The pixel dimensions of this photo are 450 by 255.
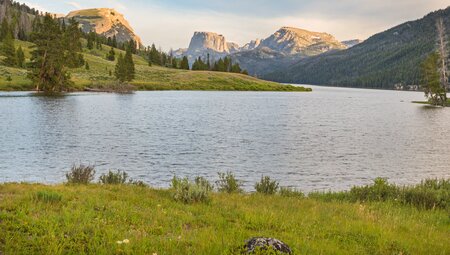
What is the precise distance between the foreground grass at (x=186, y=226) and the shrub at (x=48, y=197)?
1.1 inches

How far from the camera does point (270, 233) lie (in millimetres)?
9367

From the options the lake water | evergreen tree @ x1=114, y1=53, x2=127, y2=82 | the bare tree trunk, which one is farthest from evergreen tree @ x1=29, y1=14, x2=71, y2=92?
the bare tree trunk

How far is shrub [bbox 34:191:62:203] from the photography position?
11.1 metres

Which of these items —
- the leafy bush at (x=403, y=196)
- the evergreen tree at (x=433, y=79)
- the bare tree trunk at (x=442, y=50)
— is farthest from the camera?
the evergreen tree at (x=433, y=79)

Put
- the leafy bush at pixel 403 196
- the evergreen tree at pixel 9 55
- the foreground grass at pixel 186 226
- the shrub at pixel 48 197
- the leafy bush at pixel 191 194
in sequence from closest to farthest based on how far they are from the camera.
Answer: the foreground grass at pixel 186 226
the shrub at pixel 48 197
the leafy bush at pixel 191 194
the leafy bush at pixel 403 196
the evergreen tree at pixel 9 55

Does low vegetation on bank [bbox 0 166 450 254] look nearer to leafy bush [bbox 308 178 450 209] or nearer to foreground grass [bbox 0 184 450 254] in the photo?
foreground grass [bbox 0 184 450 254]

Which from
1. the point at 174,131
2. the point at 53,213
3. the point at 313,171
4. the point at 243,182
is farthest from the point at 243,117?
the point at 53,213

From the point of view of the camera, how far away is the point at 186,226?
32.3 feet

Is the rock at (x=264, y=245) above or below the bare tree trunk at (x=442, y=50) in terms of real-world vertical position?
below

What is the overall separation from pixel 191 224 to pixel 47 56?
95.7 m

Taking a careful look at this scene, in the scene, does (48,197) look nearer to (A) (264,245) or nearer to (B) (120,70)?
(A) (264,245)

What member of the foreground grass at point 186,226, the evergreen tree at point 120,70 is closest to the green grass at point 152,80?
the evergreen tree at point 120,70

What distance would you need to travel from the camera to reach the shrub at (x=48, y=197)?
36.3 feet

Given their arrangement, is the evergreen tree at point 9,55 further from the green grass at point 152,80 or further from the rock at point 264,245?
the rock at point 264,245
